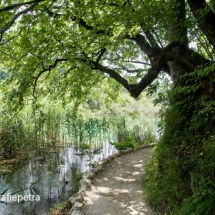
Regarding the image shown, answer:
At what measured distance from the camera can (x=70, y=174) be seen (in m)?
6.79

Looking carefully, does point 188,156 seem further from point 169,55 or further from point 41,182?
point 41,182

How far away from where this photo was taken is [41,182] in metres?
5.89

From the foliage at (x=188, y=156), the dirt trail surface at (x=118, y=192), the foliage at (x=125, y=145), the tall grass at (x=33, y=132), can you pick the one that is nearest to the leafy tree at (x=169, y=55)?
the foliage at (x=188, y=156)

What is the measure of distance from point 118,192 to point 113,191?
98 millimetres

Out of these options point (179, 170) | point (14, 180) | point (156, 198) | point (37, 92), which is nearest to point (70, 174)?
point (14, 180)

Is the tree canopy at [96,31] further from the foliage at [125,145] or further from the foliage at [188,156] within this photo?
the foliage at [125,145]

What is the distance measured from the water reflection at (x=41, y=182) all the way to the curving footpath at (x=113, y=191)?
0.76 meters

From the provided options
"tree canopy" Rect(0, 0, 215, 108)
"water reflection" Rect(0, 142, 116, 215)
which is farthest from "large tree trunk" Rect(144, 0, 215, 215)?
"water reflection" Rect(0, 142, 116, 215)

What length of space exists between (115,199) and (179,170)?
49.1 inches

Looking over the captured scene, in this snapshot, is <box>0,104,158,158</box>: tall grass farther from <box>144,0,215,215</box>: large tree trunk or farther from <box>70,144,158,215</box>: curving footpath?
<box>144,0,215,215</box>: large tree trunk

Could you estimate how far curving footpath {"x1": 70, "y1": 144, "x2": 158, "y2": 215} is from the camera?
3.58 metres

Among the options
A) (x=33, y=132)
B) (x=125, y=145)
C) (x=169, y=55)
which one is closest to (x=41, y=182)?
(x=33, y=132)

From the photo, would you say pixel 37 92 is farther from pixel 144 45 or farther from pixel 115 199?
pixel 115 199

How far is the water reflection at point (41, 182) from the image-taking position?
15.6ft
